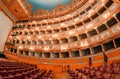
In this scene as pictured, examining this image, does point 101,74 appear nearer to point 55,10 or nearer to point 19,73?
point 19,73

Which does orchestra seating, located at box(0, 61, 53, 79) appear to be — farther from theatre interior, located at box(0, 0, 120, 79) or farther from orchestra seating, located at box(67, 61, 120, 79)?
theatre interior, located at box(0, 0, 120, 79)

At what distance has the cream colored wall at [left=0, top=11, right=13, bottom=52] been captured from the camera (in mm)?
14955

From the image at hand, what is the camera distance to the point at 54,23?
59.3 ft

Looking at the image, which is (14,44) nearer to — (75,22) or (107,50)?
(75,22)

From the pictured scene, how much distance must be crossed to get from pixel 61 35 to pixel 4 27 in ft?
18.6

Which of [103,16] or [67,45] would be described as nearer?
[103,16]

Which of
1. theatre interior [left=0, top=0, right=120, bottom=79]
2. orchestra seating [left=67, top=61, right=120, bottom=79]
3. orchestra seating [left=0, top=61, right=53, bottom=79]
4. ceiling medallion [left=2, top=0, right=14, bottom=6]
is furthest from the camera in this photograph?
ceiling medallion [left=2, top=0, right=14, bottom=6]

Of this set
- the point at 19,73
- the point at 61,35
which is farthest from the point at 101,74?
the point at 61,35

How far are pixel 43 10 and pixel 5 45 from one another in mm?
6193

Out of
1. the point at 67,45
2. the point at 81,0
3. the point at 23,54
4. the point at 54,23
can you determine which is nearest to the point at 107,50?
the point at 67,45

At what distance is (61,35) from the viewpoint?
16.2 m

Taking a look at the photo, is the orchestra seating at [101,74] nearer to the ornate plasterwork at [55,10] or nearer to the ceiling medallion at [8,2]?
the ceiling medallion at [8,2]

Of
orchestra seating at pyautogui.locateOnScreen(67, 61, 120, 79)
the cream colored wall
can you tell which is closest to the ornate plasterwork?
the cream colored wall

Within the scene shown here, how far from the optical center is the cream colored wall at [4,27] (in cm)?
1495
